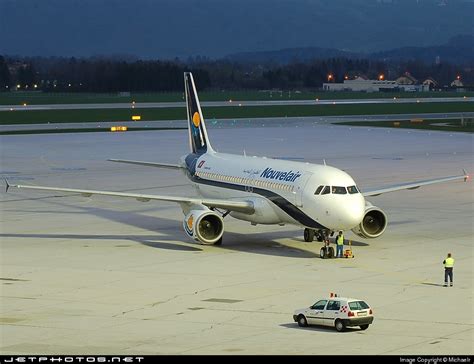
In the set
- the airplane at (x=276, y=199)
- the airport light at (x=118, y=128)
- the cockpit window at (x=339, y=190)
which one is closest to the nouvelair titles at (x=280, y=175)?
the airplane at (x=276, y=199)

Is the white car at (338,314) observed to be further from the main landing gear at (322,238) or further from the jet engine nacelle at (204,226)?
the jet engine nacelle at (204,226)

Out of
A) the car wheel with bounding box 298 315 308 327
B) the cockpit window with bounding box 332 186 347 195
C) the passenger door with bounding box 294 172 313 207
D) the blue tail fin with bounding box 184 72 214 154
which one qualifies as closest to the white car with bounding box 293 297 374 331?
the car wheel with bounding box 298 315 308 327

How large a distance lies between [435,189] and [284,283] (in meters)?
37.2

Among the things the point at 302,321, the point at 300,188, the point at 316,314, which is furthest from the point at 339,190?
the point at 316,314

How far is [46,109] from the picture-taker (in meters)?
195

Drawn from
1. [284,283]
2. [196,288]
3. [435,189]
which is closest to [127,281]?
[196,288]

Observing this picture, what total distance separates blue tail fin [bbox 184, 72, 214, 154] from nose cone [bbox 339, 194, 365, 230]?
53.1ft

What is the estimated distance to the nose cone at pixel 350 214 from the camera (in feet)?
171

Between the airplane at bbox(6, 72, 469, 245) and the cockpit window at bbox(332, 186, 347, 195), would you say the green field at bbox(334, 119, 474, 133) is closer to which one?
the airplane at bbox(6, 72, 469, 245)

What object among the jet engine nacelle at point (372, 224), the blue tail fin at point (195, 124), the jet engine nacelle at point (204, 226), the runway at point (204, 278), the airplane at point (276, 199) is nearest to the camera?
the runway at point (204, 278)

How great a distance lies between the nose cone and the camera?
52125 mm

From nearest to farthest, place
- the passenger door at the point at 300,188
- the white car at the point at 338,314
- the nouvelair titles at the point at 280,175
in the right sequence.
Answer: the white car at the point at 338,314 → the passenger door at the point at 300,188 → the nouvelair titles at the point at 280,175

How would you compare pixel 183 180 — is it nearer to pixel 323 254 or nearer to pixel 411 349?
pixel 323 254

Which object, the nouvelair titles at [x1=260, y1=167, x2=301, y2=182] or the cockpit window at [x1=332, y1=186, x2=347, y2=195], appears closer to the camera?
the cockpit window at [x1=332, y1=186, x2=347, y2=195]
